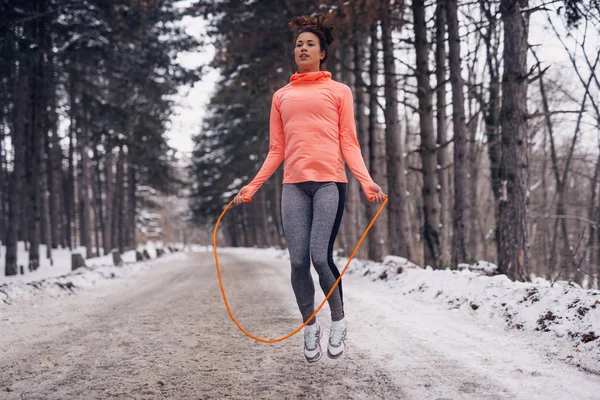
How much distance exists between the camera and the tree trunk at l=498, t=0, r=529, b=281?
6.84 m

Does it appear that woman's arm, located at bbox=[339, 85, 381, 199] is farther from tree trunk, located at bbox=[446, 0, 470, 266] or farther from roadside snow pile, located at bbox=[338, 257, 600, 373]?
tree trunk, located at bbox=[446, 0, 470, 266]

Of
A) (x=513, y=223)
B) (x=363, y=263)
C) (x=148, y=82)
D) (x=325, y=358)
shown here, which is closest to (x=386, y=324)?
(x=325, y=358)

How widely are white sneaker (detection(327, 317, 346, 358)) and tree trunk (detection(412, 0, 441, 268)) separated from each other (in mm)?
7891

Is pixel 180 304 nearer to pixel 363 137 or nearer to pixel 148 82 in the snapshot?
pixel 363 137

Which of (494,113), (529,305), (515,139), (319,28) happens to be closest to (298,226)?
(319,28)

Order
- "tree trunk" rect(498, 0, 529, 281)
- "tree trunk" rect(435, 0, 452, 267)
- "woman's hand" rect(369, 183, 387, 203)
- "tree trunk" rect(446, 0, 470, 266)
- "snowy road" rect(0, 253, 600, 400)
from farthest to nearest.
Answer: "tree trunk" rect(435, 0, 452, 267), "tree trunk" rect(446, 0, 470, 266), "tree trunk" rect(498, 0, 529, 281), "woman's hand" rect(369, 183, 387, 203), "snowy road" rect(0, 253, 600, 400)

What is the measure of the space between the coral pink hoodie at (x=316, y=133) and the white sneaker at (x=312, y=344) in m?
1.10

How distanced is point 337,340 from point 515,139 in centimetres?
483

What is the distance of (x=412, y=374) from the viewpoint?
10.5ft

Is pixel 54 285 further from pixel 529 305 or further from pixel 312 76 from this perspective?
pixel 529 305

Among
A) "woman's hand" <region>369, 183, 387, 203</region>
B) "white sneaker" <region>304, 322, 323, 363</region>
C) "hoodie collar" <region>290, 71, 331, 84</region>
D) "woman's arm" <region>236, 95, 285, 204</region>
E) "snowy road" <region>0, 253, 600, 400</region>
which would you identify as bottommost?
"snowy road" <region>0, 253, 600, 400</region>

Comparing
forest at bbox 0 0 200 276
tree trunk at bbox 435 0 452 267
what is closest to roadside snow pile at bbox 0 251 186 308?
forest at bbox 0 0 200 276

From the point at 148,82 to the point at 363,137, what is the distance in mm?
8506

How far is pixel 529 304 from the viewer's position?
4730 millimetres
